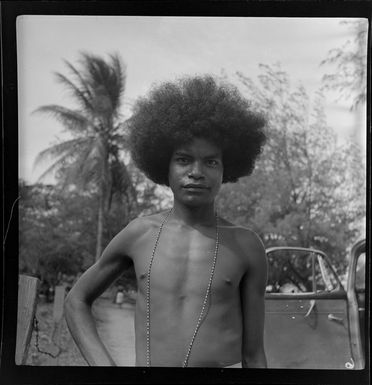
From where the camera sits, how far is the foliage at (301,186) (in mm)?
3055

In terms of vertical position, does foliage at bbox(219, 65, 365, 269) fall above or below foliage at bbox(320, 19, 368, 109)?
below

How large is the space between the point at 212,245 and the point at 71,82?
3.49ft

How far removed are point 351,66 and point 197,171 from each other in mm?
926

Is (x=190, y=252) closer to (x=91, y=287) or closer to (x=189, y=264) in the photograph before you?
(x=189, y=264)

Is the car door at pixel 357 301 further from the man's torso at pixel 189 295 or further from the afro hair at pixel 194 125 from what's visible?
the afro hair at pixel 194 125

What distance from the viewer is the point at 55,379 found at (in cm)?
304

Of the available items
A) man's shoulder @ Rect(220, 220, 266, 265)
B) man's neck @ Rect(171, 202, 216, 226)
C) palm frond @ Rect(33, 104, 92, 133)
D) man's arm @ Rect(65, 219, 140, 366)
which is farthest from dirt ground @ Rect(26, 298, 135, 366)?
palm frond @ Rect(33, 104, 92, 133)

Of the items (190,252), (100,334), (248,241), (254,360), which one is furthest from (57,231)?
(254,360)

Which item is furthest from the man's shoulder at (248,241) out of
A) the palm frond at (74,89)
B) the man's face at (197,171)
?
the palm frond at (74,89)

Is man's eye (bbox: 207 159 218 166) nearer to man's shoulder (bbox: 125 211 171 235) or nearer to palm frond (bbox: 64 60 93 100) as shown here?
man's shoulder (bbox: 125 211 171 235)

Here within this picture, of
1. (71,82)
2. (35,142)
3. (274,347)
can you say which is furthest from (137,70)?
(274,347)

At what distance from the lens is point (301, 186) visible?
3.07 metres

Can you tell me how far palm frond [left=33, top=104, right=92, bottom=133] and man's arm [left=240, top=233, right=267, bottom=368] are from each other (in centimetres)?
100

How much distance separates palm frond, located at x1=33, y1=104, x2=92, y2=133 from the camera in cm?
303
